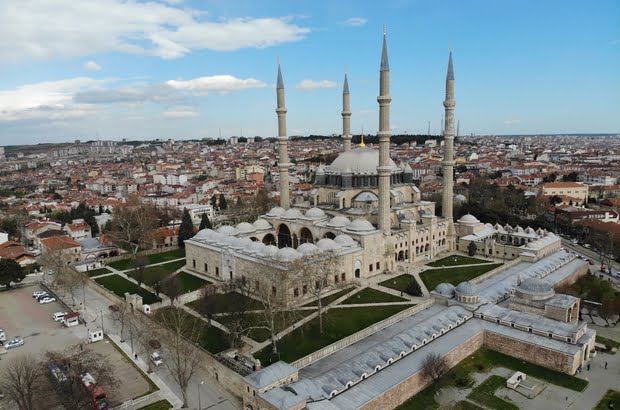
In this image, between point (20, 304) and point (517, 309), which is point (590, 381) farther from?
point (20, 304)

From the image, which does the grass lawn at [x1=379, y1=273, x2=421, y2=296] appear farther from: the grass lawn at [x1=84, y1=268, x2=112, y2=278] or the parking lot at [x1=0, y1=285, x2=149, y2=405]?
the grass lawn at [x1=84, y1=268, x2=112, y2=278]

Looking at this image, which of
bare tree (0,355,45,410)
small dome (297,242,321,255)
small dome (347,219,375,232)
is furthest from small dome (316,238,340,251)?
bare tree (0,355,45,410)

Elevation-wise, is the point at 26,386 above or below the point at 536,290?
below

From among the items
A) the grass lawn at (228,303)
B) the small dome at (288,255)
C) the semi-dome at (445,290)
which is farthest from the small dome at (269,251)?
the semi-dome at (445,290)

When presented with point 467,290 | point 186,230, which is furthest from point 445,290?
point 186,230

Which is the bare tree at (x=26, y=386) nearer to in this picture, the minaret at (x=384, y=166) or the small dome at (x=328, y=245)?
the small dome at (x=328, y=245)

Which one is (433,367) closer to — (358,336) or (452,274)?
(358,336)
